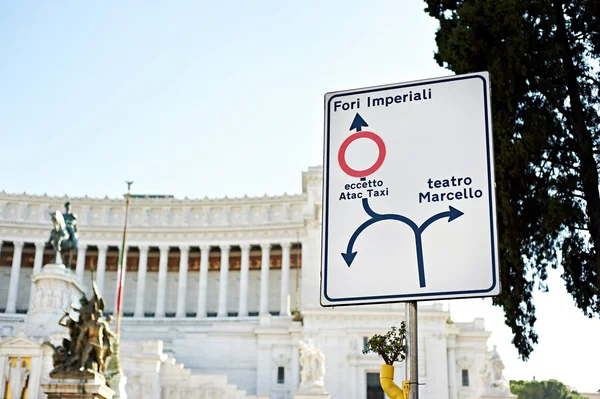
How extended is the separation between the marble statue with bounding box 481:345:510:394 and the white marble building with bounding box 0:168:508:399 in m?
6.89

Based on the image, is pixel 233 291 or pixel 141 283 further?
pixel 233 291

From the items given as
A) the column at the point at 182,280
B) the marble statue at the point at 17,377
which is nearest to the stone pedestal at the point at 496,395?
the marble statue at the point at 17,377

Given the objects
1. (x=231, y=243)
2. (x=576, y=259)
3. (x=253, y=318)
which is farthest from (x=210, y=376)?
(x=576, y=259)

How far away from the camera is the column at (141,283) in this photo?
71188 millimetres

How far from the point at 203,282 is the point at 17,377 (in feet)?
96.0

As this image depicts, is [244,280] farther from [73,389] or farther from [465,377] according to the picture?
[73,389]

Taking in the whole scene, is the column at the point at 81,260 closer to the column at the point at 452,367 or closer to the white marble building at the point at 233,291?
the white marble building at the point at 233,291

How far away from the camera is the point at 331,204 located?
4711 mm

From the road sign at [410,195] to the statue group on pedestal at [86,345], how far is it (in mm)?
22653

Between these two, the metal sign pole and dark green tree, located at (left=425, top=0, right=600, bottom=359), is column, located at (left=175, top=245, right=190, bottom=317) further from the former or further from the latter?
the metal sign pole

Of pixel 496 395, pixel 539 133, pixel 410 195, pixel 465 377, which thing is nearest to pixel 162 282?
pixel 465 377

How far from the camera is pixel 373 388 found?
167 feet

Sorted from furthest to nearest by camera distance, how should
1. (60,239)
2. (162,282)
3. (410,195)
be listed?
(162,282), (60,239), (410,195)

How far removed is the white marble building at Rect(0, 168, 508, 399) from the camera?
5188 centimetres
